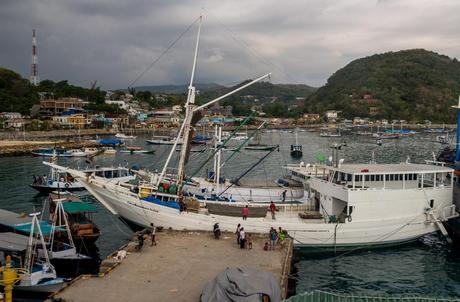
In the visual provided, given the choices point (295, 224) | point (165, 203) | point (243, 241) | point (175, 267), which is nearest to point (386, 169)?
point (295, 224)

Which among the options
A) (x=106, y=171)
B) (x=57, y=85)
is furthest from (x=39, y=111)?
(x=106, y=171)

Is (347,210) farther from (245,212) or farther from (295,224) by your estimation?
(245,212)

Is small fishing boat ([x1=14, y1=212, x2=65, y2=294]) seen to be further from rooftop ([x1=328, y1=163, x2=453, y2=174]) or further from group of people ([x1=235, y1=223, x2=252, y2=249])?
rooftop ([x1=328, y1=163, x2=453, y2=174])

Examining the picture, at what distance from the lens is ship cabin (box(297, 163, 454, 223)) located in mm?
25891

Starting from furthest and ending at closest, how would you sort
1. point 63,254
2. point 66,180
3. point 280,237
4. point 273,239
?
point 66,180 < point 280,237 < point 273,239 < point 63,254

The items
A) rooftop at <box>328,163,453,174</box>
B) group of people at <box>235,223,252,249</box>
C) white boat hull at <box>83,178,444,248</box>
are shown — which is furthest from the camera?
rooftop at <box>328,163,453,174</box>

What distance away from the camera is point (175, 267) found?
1792cm

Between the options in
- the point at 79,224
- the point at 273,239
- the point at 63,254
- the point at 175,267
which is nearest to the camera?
the point at 175,267

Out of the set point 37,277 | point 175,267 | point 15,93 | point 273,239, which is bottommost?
point 37,277

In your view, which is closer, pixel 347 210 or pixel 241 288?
pixel 241 288

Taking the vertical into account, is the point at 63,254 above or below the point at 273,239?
below

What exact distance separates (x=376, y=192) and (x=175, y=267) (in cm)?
1370

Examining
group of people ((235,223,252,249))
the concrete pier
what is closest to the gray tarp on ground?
the concrete pier

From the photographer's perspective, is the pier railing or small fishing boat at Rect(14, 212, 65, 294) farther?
small fishing boat at Rect(14, 212, 65, 294)
